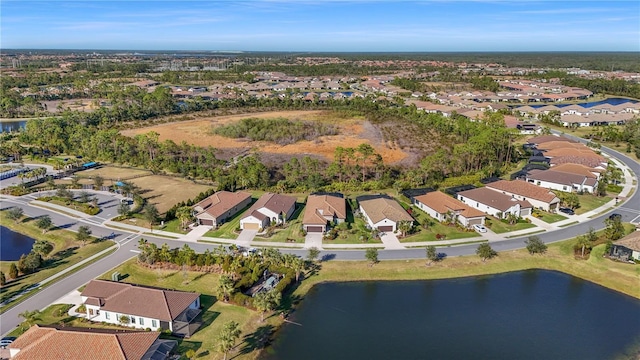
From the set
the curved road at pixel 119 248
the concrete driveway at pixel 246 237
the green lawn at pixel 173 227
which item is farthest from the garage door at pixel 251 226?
the green lawn at pixel 173 227

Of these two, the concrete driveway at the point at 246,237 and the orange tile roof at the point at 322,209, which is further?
the orange tile roof at the point at 322,209

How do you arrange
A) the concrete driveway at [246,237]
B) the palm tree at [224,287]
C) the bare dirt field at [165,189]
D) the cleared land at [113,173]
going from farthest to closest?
the cleared land at [113,173], the bare dirt field at [165,189], the concrete driveway at [246,237], the palm tree at [224,287]

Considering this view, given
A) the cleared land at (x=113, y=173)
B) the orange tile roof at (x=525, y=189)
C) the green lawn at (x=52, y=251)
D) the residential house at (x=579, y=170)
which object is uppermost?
the residential house at (x=579, y=170)

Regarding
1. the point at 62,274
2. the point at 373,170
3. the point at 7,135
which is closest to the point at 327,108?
the point at 373,170

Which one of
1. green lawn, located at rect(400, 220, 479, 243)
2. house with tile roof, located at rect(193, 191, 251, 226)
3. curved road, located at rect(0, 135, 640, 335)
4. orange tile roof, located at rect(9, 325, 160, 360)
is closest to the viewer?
orange tile roof, located at rect(9, 325, 160, 360)

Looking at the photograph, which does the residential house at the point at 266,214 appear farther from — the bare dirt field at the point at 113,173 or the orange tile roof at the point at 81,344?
the bare dirt field at the point at 113,173

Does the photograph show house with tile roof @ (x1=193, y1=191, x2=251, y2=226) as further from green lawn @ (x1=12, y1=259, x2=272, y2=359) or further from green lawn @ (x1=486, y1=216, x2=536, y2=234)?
green lawn @ (x1=486, y1=216, x2=536, y2=234)

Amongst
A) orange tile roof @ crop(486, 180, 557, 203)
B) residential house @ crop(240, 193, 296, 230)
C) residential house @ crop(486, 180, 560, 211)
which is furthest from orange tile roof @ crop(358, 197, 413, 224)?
orange tile roof @ crop(486, 180, 557, 203)
